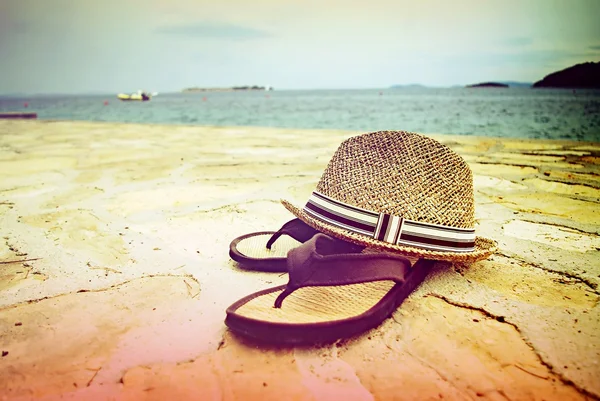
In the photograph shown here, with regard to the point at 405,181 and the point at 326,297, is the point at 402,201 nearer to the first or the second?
the point at 405,181

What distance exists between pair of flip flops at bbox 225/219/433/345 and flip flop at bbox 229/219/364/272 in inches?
7.2

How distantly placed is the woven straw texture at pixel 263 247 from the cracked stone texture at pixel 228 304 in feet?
0.28

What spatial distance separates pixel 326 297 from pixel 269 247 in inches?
16.7

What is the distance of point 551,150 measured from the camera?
383cm

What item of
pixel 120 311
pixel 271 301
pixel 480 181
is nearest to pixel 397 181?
pixel 271 301

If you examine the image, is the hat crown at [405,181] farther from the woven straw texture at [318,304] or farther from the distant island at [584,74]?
the distant island at [584,74]

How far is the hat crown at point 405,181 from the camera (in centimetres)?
111

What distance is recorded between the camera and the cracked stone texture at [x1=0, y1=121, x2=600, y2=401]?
0.79m

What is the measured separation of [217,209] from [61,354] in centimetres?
118

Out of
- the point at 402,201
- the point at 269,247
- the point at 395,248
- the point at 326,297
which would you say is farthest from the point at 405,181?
the point at 269,247

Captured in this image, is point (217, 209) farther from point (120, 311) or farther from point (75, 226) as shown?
point (120, 311)

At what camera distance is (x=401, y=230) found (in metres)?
1.08

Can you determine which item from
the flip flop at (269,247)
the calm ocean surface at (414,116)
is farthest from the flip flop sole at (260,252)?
the calm ocean surface at (414,116)

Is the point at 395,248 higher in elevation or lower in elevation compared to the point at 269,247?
higher
